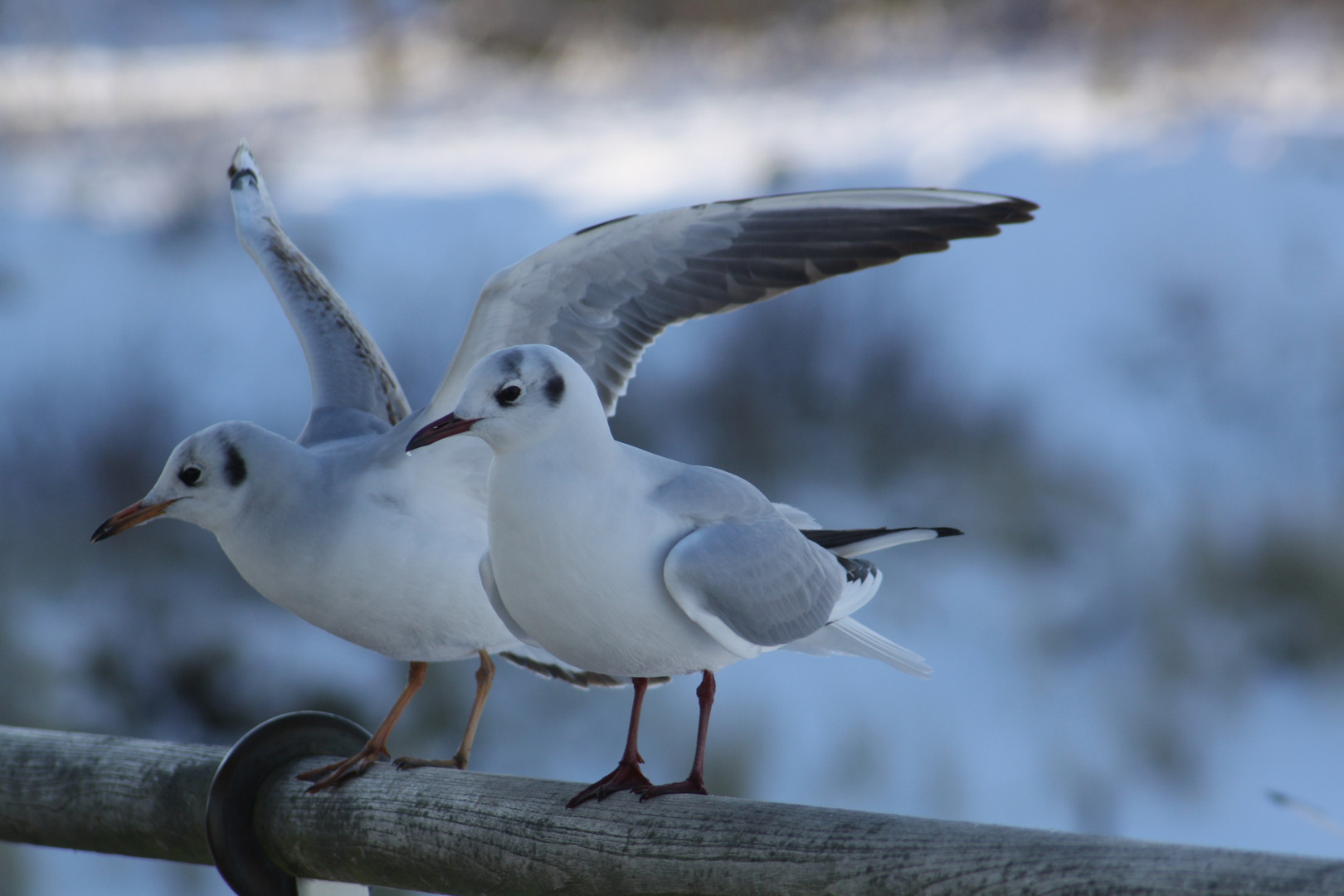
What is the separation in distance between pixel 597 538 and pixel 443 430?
0.59ft

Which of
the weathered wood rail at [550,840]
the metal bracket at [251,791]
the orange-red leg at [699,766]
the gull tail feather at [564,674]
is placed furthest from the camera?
the gull tail feather at [564,674]

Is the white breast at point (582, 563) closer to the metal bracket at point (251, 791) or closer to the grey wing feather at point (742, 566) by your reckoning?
the grey wing feather at point (742, 566)

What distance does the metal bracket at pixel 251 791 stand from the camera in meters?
1.71

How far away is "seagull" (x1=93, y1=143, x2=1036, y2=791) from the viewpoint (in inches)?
63.4

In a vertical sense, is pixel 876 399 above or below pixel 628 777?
below

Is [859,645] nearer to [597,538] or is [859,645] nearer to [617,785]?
[617,785]

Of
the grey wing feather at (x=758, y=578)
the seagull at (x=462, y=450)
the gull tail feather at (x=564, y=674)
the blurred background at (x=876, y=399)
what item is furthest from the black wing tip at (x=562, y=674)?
the blurred background at (x=876, y=399)

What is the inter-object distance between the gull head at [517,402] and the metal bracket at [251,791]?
2.14 feet

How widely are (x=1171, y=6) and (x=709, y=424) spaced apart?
17.5 ft

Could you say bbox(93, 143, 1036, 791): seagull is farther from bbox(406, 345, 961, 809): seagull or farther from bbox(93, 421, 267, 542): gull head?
bbox(406, 345, 961, 809): seagull

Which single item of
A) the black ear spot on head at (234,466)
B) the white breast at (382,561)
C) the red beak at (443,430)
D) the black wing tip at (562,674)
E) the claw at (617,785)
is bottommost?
the black wing tip at (562,674)

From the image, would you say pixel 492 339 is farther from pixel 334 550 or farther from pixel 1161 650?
pixel 1161 650

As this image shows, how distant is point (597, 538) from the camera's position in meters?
1.29

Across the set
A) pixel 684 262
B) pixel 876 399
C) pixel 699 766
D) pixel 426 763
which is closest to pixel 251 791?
pixel 426 763
